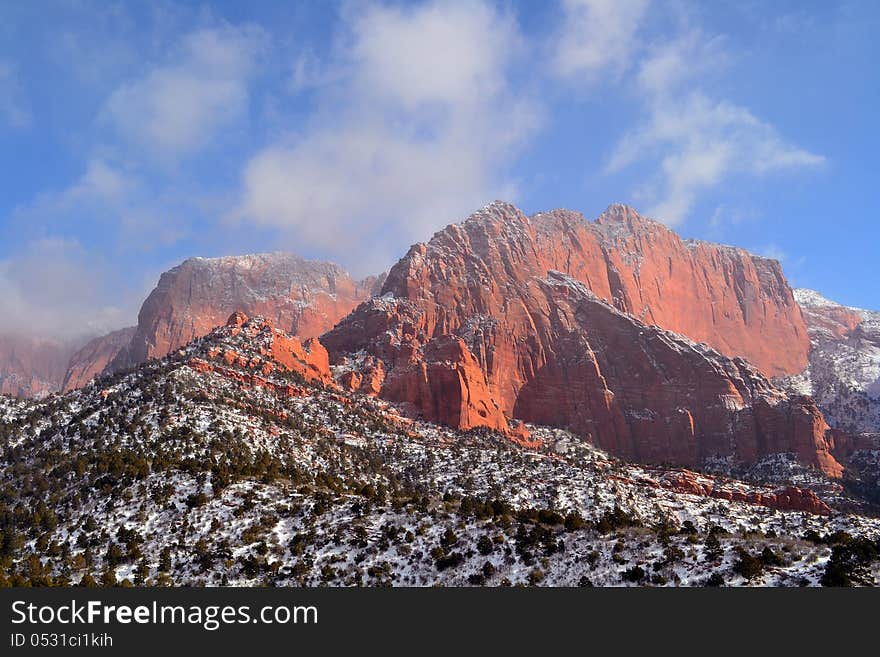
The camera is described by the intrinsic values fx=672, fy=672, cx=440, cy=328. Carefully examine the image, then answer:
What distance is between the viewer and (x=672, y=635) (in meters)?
32.8

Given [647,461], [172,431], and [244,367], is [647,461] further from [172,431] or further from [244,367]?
[172,431]

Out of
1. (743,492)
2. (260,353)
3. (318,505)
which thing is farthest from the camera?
(260,353)

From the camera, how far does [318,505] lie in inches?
2729

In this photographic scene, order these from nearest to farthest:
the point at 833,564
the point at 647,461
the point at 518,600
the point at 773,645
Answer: the point at 773,645 < the point at 518,600 < the point at 833,564 < the point at 647,461

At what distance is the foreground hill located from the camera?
53219mm

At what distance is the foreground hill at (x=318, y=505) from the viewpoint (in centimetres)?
5322

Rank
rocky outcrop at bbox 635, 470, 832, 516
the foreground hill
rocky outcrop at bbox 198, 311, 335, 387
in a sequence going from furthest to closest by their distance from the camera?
rocky outcrop at bbox 198, 311, 335, 387 → rocky outcrop at bbox 635, 470, 832, 516 → the foreground hill

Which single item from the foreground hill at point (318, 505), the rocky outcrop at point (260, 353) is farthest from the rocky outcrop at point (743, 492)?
the rocky outcrop at point (260, 353)

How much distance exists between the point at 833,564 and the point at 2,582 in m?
60.5

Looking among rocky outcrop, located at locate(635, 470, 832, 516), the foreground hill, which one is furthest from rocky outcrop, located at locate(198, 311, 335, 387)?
rocky outcrop, located at locate(635, 470, 832, 516)

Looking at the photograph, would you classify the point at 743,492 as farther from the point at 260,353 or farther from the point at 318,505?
the point at 260,353

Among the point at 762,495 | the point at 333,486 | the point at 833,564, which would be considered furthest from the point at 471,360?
the point at 833,564

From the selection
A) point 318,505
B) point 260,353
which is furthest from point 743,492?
point 260,353

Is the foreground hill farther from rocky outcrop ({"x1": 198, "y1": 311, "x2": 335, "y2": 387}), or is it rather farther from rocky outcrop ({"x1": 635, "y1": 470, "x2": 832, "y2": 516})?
rocky outcrop ({"x1": 198, "y1": 311, "x2": 335, "y2": 387})
